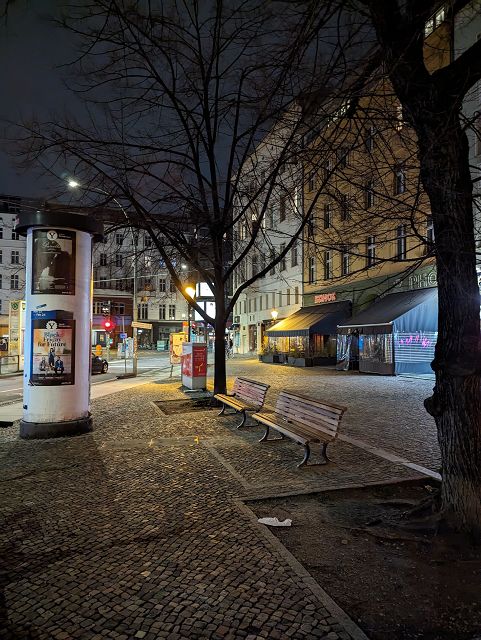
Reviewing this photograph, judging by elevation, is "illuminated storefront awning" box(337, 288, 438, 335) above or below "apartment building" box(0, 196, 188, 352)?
below

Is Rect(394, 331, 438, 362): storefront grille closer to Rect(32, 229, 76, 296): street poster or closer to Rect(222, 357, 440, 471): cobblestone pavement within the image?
Rect(222, 357, 440, 471): cobblestone pavement

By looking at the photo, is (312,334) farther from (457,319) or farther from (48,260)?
(457,319)

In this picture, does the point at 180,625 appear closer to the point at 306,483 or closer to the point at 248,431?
the point at 306,483

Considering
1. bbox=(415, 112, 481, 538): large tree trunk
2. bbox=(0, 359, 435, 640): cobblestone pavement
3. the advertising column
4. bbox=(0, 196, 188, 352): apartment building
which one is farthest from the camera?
bbox=(0, 196, 188, 352): apartment building

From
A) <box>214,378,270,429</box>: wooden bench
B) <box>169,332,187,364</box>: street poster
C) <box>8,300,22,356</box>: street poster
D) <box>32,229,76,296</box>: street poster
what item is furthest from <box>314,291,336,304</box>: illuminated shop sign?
<box>32,229,76,296</box>: street poster

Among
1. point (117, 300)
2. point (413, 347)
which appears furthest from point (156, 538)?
point (117, 300)

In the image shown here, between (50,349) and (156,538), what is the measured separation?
203 inches

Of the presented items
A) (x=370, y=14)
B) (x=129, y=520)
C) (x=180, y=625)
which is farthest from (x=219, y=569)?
(x=370, y=14)

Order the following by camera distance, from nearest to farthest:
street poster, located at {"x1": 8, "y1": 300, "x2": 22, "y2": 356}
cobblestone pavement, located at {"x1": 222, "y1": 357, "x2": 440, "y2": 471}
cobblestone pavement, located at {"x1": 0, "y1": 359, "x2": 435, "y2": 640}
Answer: cobblestone pavement, located at {"x1": 0, "y1": 359, "x2": 435, "y2": 640} < cobblestone pavement, located at {"x1": 222, "y1": 357, "x2": 440, "y2": 471} < street poster, located at {"x1": 8, "y1": 300, "x2": 22, "y2": 356}

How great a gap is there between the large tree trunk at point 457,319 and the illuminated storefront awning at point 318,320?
23896 millimetres

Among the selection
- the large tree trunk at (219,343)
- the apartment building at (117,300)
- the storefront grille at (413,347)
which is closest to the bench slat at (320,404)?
the large tree trunk at (219,343)

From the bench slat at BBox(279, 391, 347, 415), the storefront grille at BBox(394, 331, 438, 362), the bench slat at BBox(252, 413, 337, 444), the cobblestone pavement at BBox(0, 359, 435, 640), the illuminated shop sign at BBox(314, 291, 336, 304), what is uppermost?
the illuminated shop sign at BBox(314, 291, 336, 304)

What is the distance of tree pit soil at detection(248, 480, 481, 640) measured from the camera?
295 centimetres

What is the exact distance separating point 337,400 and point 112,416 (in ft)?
20.0
